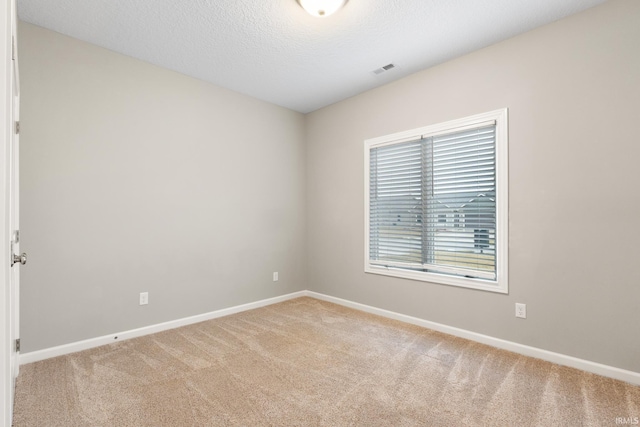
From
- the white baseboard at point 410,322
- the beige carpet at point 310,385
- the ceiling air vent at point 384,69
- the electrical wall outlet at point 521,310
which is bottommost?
the beige carpet at point 310,385

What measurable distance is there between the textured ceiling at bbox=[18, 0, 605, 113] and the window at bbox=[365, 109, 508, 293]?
745 millimetres

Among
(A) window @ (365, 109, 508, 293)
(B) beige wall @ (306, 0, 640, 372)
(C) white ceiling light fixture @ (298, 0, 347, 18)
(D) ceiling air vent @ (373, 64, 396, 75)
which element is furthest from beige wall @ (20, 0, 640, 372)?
(C) white ceiling light fixture @ (298, 0, 347, 18)

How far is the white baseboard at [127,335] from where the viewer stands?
2.54 meters

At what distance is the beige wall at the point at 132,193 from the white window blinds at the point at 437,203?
1.47 m

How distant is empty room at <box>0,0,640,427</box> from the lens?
2.12 m

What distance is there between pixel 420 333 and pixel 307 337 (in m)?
1.13

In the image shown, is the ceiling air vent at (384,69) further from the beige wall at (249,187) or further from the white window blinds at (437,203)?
the white window blinds at (437,203)

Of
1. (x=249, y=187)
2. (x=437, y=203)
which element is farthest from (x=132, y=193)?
(x=437, y=203)

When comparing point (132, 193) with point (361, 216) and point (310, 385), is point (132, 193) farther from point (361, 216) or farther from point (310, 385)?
point (361, 216)

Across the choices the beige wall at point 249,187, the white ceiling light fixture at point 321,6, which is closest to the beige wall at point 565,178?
the beige wall at point 249,187

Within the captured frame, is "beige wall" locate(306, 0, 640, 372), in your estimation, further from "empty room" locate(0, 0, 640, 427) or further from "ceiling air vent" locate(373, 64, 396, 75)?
"ceiling air vent" locate(373, 64, 396, 75)

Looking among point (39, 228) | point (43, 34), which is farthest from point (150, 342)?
point (43, 34)

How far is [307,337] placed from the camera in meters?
3.04

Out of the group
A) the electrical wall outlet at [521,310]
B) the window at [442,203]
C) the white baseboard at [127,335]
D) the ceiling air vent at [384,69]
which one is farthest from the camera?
the ceiling air vent at [384,69]
